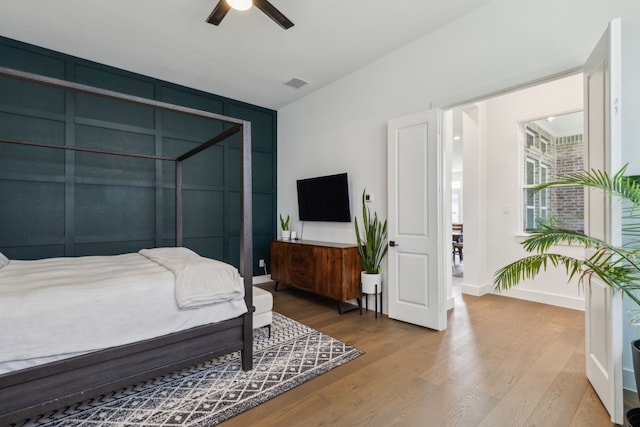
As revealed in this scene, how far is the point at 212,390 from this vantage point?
2008 mm

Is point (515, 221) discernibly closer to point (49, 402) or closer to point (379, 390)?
point (379, 390)

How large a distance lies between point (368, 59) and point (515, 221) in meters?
2.98

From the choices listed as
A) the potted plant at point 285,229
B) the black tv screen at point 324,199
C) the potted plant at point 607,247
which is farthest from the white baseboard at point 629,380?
the potted plant at point 285,229

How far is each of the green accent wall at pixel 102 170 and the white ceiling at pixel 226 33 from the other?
28cm

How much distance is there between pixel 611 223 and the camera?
1.72 m

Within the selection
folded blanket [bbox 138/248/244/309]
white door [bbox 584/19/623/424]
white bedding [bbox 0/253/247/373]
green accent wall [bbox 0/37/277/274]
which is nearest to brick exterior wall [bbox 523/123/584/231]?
white door [bbox 584/19/623/424]

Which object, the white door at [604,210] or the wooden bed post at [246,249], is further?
the wooden bed post at [246,249]

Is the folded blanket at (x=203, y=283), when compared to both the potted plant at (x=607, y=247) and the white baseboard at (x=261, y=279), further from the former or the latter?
the white baseboard at (x=261, y=279)

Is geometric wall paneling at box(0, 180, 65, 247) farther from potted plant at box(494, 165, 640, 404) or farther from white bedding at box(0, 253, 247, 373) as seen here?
potted plant at box(494, 165, 640, 404)

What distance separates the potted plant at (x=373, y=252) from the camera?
3461 millimetres

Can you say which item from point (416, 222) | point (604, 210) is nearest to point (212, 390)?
point (416, 222)

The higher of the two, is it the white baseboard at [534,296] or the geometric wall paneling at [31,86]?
the geometric wall paneling at [31,86]

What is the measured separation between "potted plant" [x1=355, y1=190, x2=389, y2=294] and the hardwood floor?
1.33 ft

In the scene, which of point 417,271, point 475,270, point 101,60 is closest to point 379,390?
point 417,271
